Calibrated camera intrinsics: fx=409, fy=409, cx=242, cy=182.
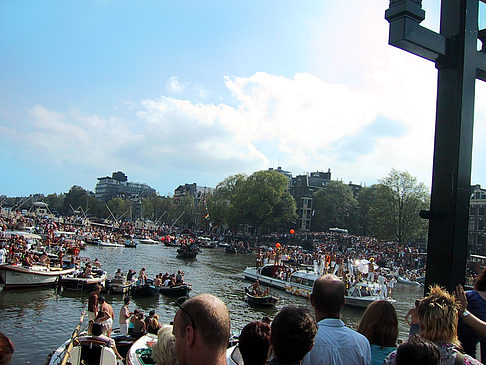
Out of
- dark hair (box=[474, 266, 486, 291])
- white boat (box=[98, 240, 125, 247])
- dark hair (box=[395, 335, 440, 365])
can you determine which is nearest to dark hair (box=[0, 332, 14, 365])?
dark hair (box=[395, 335, 440, 365])

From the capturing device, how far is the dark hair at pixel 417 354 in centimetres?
286

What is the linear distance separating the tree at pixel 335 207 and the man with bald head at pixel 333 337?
88717mm

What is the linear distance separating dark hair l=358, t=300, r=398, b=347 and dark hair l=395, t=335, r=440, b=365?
106cm

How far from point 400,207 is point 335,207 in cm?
2595

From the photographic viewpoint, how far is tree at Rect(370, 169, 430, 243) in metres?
64.2

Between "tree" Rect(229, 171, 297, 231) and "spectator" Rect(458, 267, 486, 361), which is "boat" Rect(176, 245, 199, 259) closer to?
"tree" Rect(229, 171, 297, 231)

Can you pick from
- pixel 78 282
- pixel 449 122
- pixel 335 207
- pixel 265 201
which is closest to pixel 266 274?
pixel 78 282

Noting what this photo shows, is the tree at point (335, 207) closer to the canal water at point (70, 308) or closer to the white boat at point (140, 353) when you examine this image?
the canal water at point (70, 308)

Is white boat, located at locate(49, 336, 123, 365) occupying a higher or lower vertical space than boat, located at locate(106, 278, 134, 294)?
higher

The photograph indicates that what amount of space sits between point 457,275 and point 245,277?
35.4 m

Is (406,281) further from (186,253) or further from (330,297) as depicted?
(330,297)

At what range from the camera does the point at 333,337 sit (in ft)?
12.0

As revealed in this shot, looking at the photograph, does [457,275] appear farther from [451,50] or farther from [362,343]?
[451,50]

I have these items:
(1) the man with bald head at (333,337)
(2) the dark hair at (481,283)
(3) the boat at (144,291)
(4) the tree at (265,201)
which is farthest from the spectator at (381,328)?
(4) the tree at (265,201)
